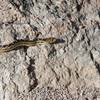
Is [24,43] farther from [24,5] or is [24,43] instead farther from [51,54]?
[24,5]

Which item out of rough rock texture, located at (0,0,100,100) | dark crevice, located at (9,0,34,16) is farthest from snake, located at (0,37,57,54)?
dark crevice, located at (9,0,34,16)

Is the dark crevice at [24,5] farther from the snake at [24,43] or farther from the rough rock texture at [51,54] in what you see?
the snake at [24,43]

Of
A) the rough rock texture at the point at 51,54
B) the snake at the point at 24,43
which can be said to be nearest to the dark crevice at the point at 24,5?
the rough rock texture at the point at 51,54

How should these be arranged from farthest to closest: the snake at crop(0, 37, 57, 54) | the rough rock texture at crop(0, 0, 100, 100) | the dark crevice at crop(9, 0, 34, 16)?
the dark crevice at crop(9, 0, 34, 16)
the snake at crop(0, 37, 57, 54)
the rough rock texture at crop(0, 0, 100, 100)

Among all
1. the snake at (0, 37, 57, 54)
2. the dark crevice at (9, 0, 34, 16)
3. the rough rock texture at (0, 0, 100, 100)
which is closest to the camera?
the rough rock texture at (0, 0, 100, 100)

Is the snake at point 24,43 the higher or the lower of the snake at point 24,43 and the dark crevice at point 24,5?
the lower

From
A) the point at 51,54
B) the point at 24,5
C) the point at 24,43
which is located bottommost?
the point at 51,54

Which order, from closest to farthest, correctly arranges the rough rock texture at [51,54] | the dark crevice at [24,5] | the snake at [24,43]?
the rough rock texture at [51,54] → the snake at [24,43] → the dark crevice at [24,5]

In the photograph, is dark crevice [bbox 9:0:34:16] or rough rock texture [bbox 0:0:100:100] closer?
rough rock texture [bbox 0:0:100:100]

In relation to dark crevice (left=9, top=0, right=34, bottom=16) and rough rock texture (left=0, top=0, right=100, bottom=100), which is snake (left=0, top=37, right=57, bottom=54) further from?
dark crevice (left=9, top=0, right=34, bottom=16)

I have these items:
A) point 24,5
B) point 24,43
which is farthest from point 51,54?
point 24,5
